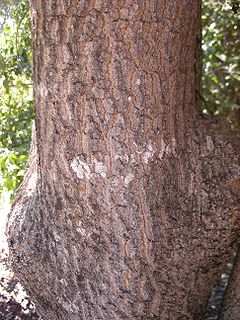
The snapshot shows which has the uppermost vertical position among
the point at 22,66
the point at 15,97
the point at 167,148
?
the point at 22,66

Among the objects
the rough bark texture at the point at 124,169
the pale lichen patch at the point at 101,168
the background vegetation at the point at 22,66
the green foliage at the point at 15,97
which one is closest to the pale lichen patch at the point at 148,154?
the rough bark texture at the point at 124,169

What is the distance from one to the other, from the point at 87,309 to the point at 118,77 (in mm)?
1039

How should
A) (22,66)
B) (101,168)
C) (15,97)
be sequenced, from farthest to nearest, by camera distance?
(15,97) < (22,66) < (101,168)

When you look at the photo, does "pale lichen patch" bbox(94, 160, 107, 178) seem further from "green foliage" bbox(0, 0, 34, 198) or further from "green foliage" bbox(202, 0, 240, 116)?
"green foliage" bbox(202, 0, 240, 116)

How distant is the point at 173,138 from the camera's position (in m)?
2.28

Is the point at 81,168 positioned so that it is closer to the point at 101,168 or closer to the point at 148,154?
the point at 101,168

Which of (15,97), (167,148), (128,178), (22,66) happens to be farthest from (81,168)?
(15,97)

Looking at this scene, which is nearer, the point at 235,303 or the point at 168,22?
the point at 168,22

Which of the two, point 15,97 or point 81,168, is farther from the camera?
point 15,97

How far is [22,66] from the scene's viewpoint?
139 inches

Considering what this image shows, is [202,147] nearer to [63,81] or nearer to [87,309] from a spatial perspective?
[63,81]

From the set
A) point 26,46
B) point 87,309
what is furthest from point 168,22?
point 26,46

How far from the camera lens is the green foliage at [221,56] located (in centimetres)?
421

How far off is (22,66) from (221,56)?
1.98 metres
